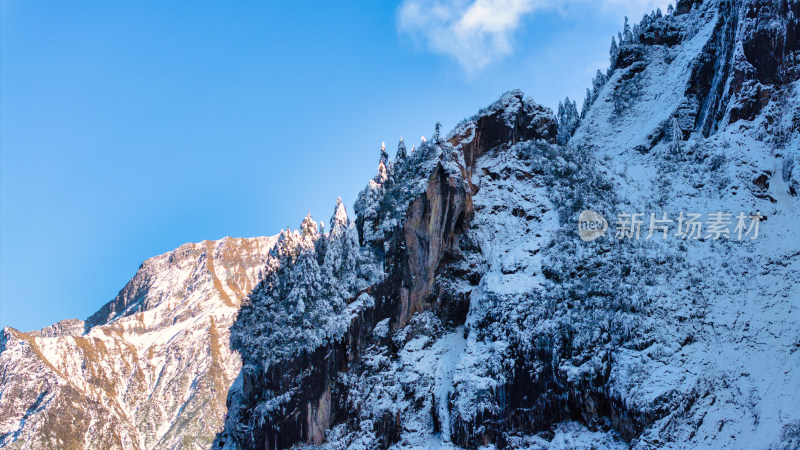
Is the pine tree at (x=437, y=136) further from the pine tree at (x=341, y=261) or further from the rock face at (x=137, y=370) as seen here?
the rock face at (x=137, y=370)

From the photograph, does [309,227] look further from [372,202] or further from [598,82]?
[598,82]

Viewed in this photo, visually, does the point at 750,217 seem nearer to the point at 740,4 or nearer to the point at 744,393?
the point at 744,393

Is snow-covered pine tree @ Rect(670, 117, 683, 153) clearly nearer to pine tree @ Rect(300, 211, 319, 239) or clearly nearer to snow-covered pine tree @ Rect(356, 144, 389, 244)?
snow-covered pine tree @ Rect(356, 144, 389, 244)

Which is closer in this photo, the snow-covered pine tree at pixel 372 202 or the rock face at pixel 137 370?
the snow-covered pine tree at pixel 372 202

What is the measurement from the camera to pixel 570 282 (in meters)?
41.8

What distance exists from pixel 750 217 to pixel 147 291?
587ft

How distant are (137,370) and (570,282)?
141842 millimetres

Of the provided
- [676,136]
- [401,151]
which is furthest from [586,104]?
[401,151]

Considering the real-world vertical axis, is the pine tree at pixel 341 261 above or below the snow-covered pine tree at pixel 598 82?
below

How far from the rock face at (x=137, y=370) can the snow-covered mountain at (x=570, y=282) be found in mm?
96987

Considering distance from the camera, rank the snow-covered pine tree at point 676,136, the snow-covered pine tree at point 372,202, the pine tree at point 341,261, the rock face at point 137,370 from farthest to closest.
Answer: the rock face at point 137,370, the snow-covered pine tree at point 676,136, the snow-covered pine tree at point 372,202, the pine tree at point 341,261

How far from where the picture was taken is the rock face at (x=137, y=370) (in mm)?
126812

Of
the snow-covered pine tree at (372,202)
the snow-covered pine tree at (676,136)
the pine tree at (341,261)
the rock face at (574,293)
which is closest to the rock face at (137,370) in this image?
the rock face at (574,293)

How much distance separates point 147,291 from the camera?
18312cm
